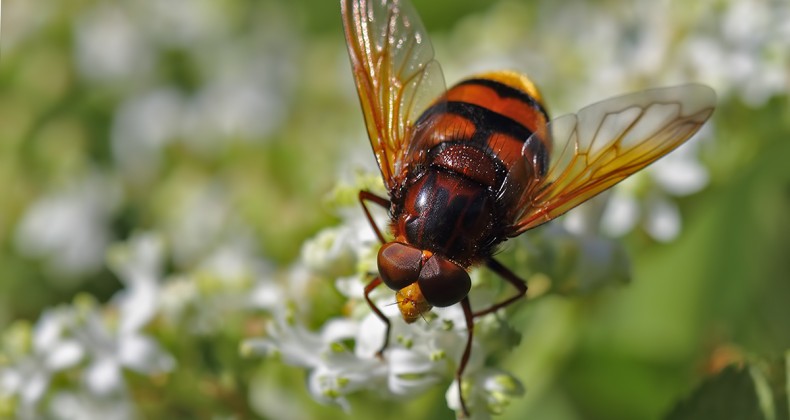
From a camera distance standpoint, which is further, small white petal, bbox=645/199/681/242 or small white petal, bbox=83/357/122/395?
small white petal, bbox=645/199/681/242

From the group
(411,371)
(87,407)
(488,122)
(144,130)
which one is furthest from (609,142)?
(144,130)

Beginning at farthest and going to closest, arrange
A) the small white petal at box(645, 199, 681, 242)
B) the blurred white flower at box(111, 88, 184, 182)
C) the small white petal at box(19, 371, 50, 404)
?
the blurred white flower at box(111, 88, 184, 182), the small white petal at box(645, 199, 681, 242), the small white petal at box(19, 371, 50, 404)

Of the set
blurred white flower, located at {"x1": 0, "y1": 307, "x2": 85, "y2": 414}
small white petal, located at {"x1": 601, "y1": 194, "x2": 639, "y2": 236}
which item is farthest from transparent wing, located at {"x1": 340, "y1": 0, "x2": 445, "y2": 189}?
blurred white flower, located at {"x1": 0, "y1": 307, "x2": 85, "y2": 414}

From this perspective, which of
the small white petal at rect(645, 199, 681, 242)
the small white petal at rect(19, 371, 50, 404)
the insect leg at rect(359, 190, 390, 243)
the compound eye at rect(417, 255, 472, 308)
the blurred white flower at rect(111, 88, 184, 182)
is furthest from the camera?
the blurred white flower at rect(111, 88, 184, 182)

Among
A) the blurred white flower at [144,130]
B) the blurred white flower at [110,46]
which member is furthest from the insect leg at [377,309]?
the blurred white flower at [110,46]

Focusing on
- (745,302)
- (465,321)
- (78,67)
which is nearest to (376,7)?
(465,321)

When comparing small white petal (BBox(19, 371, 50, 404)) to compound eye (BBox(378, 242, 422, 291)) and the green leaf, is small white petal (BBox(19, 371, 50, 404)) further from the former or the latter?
the green leaf

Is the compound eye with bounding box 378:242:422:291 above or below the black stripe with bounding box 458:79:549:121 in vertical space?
below

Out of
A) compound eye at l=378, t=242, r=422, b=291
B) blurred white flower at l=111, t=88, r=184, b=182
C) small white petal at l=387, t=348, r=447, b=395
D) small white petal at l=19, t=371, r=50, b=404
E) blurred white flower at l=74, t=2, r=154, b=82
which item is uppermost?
blurred white flower at l=74, t=2, r=154, b=82
